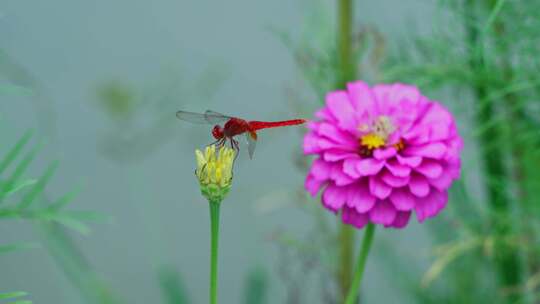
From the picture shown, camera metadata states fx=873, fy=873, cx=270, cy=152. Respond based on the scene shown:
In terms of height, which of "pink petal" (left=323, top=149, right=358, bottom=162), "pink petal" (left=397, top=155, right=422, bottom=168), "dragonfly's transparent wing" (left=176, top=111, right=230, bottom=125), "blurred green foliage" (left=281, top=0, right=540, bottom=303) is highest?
"blurred green foliage" (left=281, top=0, right=540, bottom=303)

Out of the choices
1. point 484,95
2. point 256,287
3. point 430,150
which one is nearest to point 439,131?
point 430,150

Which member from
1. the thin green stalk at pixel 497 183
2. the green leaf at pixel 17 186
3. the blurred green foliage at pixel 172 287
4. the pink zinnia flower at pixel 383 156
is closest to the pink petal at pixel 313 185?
the pink zinnia flower at pixel 383 156

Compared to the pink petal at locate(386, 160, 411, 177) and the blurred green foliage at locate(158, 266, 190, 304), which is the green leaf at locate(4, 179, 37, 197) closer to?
the pink petal at locate(386, 160, 411, 177)

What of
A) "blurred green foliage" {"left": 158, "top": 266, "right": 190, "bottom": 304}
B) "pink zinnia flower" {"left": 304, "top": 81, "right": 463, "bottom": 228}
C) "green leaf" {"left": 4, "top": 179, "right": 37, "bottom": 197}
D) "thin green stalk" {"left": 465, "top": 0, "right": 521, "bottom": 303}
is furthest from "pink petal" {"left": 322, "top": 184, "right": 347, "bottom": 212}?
"blurred green foliage" {"left": 158, "top": 266, "right": 190, "bottom": 304}

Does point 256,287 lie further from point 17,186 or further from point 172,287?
point 17,186

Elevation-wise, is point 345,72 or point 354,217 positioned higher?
point 345,72

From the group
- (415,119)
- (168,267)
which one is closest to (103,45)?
(168,267)

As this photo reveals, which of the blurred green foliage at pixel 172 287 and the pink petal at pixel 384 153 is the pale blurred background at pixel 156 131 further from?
the pink petal at pixel 384 153
